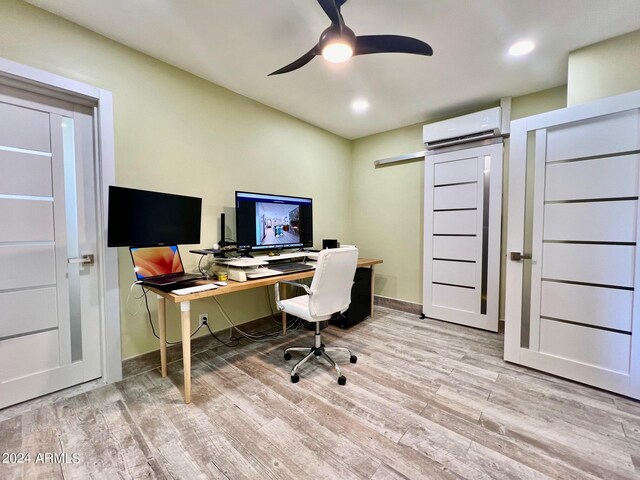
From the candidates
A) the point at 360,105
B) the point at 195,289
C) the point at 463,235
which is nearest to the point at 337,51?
the point at 360,105

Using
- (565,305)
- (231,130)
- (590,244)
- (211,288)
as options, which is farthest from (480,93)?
(211,288)

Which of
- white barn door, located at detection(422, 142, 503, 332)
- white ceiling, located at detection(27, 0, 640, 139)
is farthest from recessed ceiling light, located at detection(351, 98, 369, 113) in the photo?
white barn door, located at detection(422, 142, 503, 332)

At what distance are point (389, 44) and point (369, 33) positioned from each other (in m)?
0.44

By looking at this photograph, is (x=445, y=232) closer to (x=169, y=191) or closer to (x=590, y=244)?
(x=590, y=244)

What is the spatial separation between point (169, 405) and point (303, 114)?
3.12 m

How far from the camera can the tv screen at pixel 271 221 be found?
8.11 feet

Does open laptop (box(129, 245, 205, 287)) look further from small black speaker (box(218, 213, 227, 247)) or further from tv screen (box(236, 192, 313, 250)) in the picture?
tv screen (box(236, 192, 313, 250))

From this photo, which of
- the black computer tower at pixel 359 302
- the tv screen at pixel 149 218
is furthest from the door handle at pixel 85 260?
the black computer tower at pixel 359 302

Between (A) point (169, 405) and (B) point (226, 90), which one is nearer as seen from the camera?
(A) point (169, 405)

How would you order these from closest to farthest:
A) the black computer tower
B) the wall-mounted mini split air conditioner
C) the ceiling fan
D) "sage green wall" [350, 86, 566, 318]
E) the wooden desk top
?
the ceiling fan, the wooden desk top, the wall-mounted mini split air conditioner, the black computer tower, "sage green wall" [350, 86, 566, 318]

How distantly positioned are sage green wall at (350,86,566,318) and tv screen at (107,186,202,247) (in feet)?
8.44

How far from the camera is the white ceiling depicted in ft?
5.31

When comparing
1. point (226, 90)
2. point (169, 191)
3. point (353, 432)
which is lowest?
point (353, 432)

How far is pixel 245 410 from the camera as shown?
1651mm
